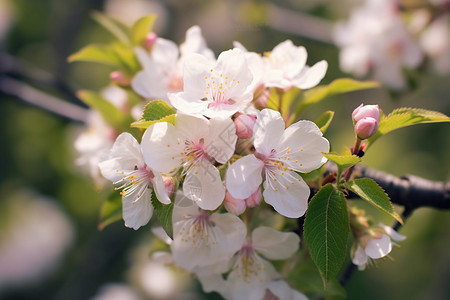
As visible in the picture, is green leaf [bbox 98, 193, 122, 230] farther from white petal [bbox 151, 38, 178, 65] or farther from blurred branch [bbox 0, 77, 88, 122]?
blurred branch [bbox 0, 77, 88, 122]

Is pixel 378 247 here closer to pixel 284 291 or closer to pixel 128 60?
pixel 284 291

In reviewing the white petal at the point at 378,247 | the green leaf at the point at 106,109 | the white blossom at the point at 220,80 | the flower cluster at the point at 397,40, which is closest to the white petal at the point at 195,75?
the white blossom at the point at 220,80

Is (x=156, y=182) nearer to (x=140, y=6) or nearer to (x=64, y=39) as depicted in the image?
(x=64, y=39)

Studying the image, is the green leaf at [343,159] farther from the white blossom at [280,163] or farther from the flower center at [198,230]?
the flower center at [198,230]

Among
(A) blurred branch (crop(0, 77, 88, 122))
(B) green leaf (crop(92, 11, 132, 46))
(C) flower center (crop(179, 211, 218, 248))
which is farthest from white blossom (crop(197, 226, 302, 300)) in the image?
(A) blurred branch (crop(0, 77, 88, 122))

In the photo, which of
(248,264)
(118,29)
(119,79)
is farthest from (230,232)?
(118,29)

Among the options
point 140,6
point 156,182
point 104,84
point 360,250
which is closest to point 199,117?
point 156,182
